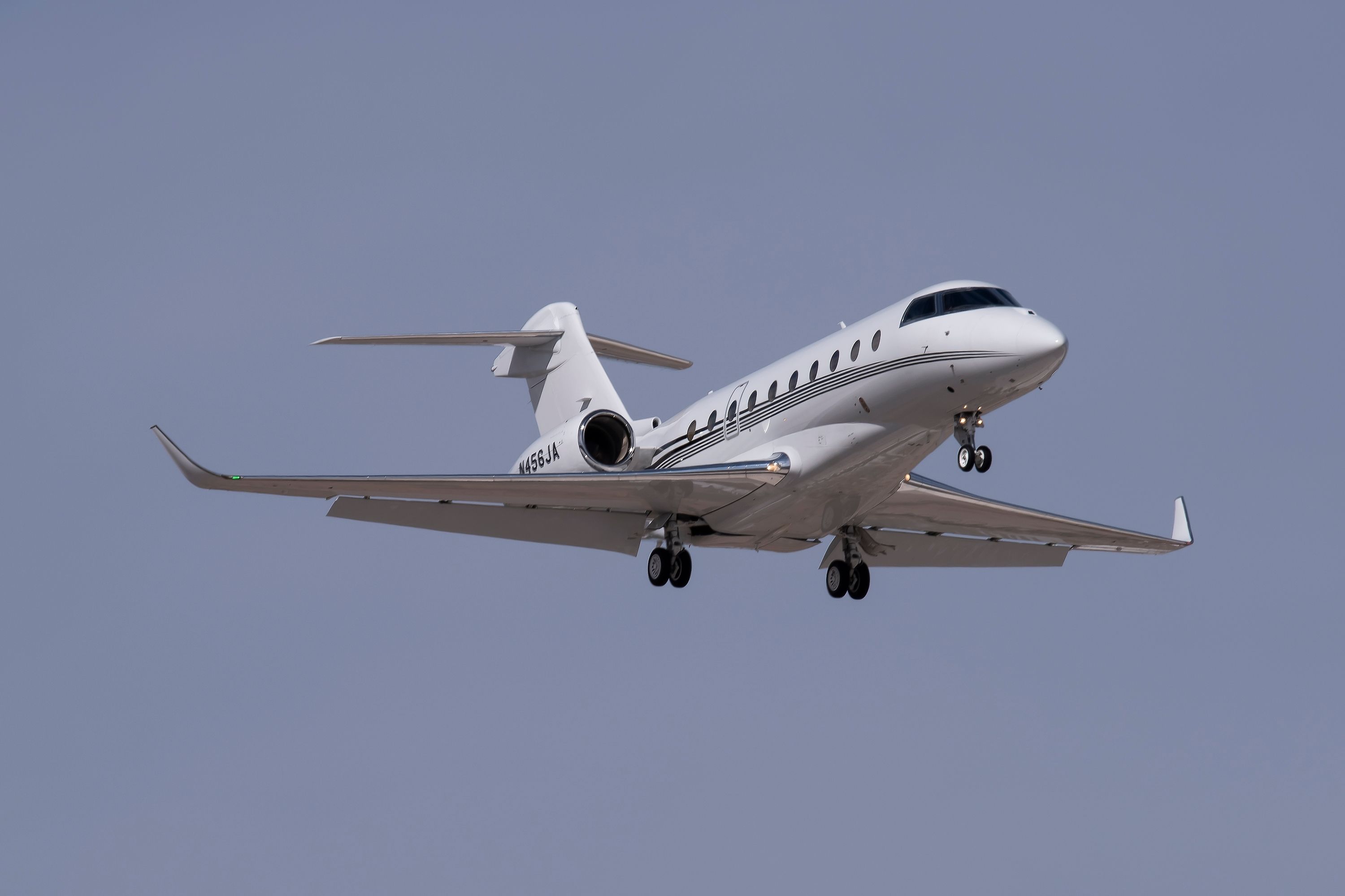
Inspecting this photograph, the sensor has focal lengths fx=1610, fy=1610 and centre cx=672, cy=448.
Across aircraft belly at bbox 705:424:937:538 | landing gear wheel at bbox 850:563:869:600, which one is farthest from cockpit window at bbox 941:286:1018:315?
landing gear wheel at bbox 850:563:869:600

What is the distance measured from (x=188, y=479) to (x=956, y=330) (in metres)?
8.96

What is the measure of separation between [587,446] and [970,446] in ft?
21.9

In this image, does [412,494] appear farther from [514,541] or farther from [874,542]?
[874,542]

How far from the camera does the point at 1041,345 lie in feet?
58.8

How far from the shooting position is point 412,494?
68.6 feet

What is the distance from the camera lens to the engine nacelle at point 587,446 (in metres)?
23.2

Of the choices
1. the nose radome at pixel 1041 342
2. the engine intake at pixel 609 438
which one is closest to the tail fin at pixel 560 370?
the engine intake at pixel 609 438

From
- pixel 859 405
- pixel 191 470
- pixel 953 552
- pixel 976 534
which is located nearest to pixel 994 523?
pixel 976 534

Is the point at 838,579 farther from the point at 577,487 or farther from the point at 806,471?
the point at 577,487

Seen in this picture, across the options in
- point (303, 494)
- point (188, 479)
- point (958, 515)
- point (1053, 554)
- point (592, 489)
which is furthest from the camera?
point (1053, 554)

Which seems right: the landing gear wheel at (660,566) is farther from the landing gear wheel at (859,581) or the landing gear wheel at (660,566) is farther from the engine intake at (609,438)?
the landing gear wheel at (859,581)

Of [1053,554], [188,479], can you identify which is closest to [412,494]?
[188,479]

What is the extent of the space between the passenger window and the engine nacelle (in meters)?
5.66

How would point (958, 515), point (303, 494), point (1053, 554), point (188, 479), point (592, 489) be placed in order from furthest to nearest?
point (1053, 554) < point (958, 515) < point (592, 489) < point (303, 494) < point (188, 479)
